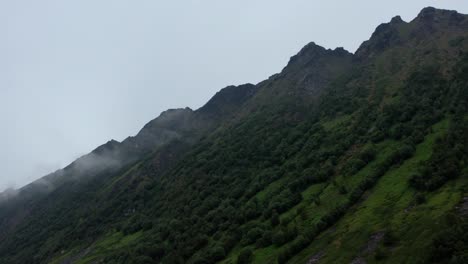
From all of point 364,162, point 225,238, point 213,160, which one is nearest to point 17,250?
point 213,160

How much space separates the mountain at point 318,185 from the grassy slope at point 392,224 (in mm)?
255

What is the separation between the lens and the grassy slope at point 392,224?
46188 millimetres

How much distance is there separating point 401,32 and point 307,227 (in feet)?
524

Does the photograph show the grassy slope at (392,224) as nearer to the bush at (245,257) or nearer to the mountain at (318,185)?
the mountain at (318,185)

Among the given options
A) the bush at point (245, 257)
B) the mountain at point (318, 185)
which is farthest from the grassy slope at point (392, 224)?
the bush at point (245, 257)

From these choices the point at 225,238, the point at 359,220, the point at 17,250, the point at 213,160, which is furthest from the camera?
the point at 17,250

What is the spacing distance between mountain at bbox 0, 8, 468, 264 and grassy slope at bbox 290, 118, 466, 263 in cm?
26

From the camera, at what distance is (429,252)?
41219 millimetres

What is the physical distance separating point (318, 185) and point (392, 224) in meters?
38.9

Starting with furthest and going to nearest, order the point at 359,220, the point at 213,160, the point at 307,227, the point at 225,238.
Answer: the point at 213,160
the point at 225,238
the point at 307,227
the point at 359,220

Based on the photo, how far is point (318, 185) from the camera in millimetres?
92625

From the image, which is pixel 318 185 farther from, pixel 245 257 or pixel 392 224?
pixel 392 224

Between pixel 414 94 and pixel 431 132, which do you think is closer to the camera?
pixel 431 132

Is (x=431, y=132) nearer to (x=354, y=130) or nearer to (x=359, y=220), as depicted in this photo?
(x=354, y=130)
